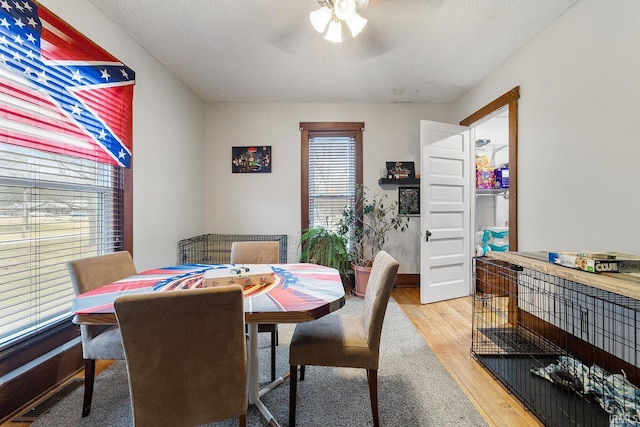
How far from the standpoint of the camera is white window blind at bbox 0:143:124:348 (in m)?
1.51

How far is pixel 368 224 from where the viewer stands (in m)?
3.76

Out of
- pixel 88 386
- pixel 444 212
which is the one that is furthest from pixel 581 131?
pixel 88 386

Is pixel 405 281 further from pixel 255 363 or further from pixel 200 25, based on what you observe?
pixel 200 25

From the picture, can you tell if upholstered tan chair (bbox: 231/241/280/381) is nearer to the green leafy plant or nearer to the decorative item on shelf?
the green leafy plant

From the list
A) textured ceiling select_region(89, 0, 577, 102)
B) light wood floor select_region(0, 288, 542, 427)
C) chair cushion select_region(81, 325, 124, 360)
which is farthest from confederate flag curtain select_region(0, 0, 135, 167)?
light wood floor select_region(0, 288, 542, 427)

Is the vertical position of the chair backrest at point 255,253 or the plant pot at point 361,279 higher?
the chair backrest at point 255,253

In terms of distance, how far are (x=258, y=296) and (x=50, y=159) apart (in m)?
1.65

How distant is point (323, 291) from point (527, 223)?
7.05ft

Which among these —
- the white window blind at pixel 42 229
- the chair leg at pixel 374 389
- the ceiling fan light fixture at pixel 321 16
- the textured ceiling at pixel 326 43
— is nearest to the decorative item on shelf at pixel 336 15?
the ceiling fan light fixture at pixel 321 16

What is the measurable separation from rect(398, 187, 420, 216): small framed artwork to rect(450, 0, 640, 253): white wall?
1.35 m

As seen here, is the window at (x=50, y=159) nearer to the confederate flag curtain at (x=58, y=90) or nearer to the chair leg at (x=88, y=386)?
the confederate flag curtain at (x=58, y=90)

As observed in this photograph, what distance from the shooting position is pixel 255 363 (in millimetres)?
1498

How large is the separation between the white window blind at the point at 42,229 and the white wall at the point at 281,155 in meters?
1.69

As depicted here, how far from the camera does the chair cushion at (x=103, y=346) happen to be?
140 centimetres
